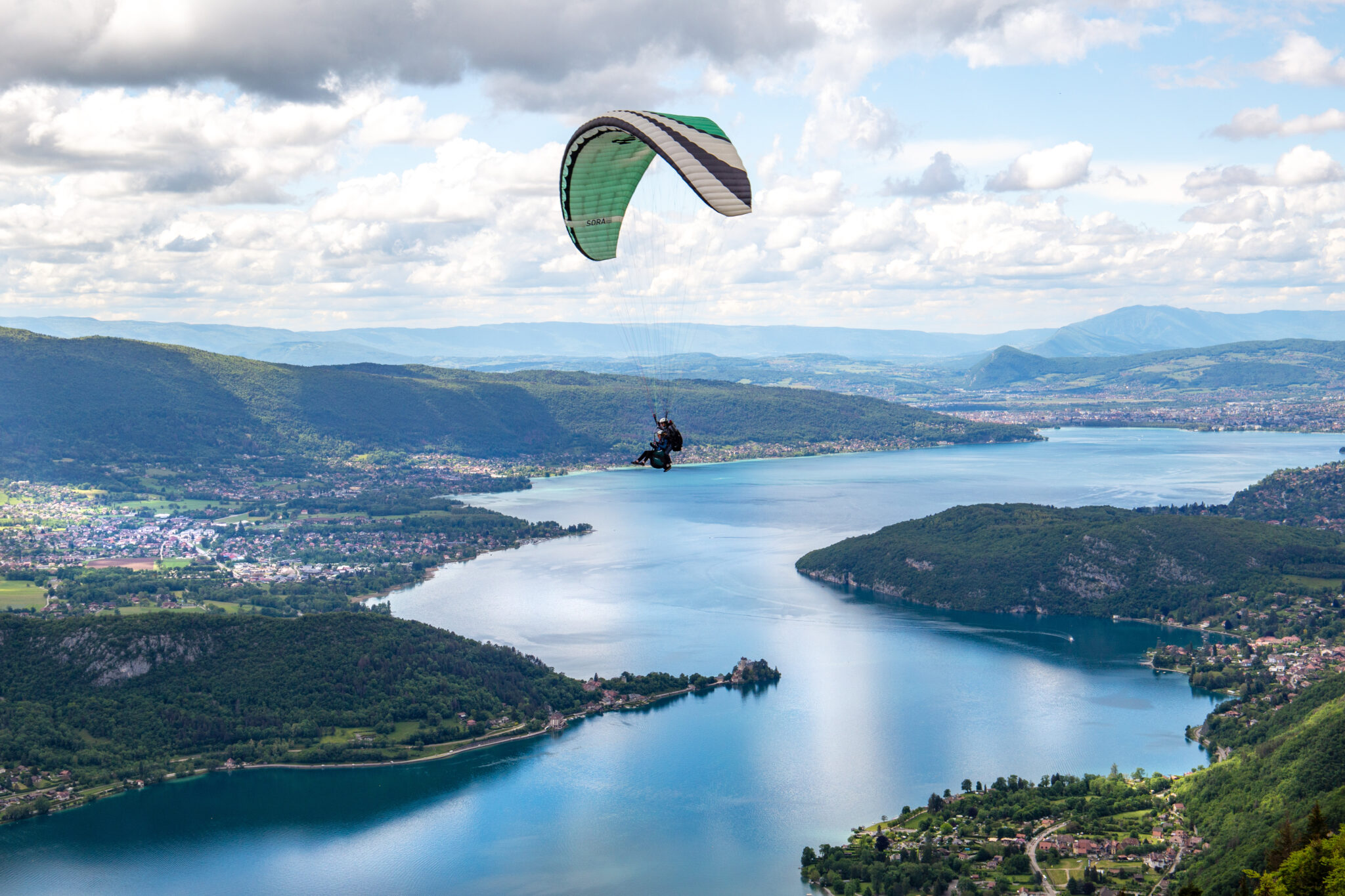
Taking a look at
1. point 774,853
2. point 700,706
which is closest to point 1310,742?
point 774,853

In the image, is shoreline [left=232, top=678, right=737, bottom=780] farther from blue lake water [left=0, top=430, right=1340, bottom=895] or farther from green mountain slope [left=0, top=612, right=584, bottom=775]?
green mountain slope [left=0, top=612, right=584, bottom=775]

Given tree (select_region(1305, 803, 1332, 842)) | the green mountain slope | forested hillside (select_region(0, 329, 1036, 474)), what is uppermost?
forested hillside (select_region(0, 329, 1036, 474))

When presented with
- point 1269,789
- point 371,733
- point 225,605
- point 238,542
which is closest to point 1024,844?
point 1269,789

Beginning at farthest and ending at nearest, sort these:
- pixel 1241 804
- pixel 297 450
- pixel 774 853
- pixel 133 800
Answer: pixel 297 450 → pixel 133 800 → pixel 774 853 → pixel 1241 804

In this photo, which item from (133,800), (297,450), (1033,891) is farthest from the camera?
(297,450)

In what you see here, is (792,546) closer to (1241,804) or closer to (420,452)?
(1241,804)

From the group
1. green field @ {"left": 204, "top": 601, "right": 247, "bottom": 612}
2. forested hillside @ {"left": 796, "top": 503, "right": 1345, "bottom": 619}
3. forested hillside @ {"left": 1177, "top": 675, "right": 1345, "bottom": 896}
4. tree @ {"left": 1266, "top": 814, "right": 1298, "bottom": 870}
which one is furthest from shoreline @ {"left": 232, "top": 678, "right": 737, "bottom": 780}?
tree @ {"left": 1266, "top": 814, "right": 1298, "bottom": 870}
